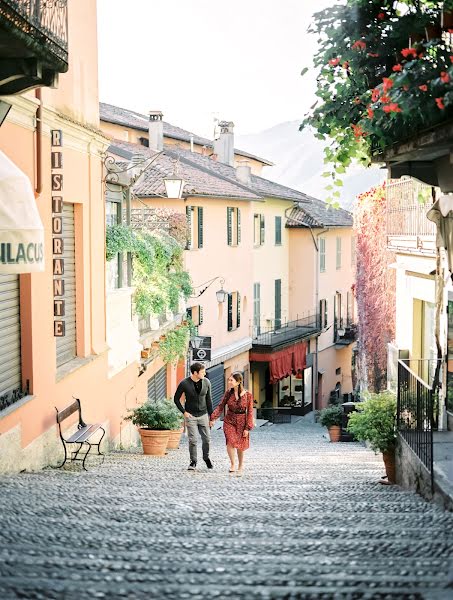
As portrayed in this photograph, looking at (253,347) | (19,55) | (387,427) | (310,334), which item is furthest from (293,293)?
(19,55)

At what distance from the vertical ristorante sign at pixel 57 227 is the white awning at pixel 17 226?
13.5 feet

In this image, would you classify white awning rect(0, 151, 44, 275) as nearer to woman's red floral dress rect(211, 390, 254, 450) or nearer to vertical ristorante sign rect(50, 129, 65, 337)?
vertical ristorante sign rect(50, 129, 65, 337)

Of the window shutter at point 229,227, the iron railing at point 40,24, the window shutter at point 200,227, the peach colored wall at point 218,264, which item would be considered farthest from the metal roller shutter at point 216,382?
the iron railing at point 40,24

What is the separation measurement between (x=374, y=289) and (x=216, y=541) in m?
16.2

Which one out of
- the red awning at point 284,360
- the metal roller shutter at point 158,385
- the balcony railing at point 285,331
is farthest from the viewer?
the balcony railing at point 285,331

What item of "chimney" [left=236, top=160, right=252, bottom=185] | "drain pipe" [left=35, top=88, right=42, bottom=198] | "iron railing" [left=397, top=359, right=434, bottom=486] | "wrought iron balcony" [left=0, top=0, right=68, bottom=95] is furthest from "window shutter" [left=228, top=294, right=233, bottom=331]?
"wrought iron balcony" [left=0, top=0, right=68, bottom=95]

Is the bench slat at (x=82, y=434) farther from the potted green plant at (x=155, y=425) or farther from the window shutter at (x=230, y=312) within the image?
the window shutter at (x=230, y=312)

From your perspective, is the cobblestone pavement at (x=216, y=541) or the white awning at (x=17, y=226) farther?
the white awning at (x=17, y=226)

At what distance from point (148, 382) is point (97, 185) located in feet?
28.6

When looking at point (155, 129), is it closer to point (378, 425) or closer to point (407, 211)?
point (407, 211)

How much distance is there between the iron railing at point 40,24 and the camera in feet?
25.2

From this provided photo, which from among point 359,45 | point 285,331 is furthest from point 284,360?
point 359,45

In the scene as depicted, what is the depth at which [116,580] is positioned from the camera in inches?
184

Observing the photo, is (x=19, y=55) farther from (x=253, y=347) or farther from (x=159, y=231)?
(x=253, y=347)
